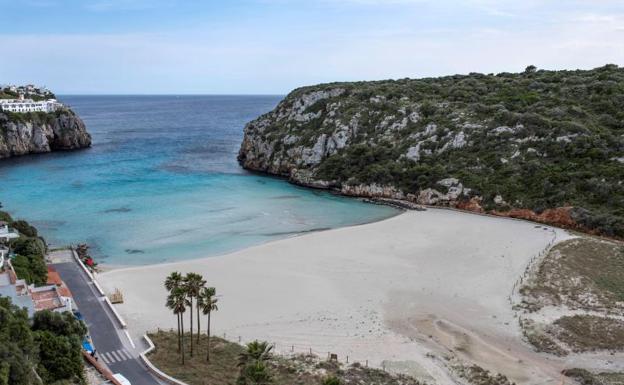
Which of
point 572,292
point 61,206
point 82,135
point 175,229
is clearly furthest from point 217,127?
point 572,292

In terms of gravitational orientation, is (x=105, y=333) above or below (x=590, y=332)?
below

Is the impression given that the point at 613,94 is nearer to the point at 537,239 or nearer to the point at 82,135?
the point at 537,239

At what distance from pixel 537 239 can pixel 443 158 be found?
24.1 metres

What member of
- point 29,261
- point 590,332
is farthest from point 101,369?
point 590,332

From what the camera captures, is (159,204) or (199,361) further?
(159,204)

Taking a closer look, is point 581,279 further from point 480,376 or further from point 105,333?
point 105,333

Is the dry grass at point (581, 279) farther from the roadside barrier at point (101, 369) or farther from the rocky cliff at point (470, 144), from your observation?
the roadside barrier at point (101, 369)

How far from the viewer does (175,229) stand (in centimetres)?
5259

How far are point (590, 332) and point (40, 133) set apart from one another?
109m

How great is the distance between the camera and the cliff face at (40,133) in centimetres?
10019

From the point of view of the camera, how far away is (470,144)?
6931cm

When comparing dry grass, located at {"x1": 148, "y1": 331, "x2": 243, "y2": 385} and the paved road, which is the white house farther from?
dry grass, located at {"x1": 148, "y1": 331, "x2": 243, "y2": 385}

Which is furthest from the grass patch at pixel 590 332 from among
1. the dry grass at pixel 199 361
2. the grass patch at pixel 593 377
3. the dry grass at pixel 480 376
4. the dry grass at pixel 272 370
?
the dry grass at pixel 199 361

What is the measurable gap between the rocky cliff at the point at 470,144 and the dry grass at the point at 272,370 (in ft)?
112
